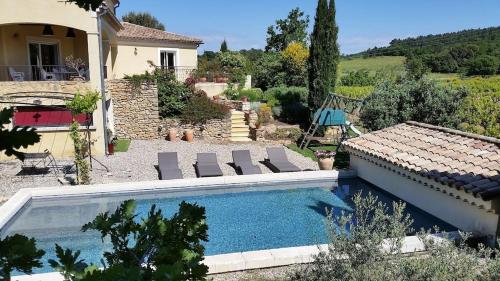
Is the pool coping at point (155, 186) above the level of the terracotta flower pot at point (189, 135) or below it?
below

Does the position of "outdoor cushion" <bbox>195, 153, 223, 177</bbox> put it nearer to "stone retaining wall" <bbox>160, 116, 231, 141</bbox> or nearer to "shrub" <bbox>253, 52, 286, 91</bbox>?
"stone retaining wall" <bbox>160, 116, 231, 141</bbox>

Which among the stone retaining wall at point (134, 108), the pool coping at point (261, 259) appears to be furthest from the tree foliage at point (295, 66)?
the pool coping at point (261, 259)

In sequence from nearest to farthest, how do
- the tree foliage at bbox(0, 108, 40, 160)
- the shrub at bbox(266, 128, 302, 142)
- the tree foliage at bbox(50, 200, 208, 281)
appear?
the tree foliage at bbox(0, 108, 40, 160) < the tree foliage at bbox(50, 200, 208, 281) < the shrub at bbox(266, 128, 302, 142)

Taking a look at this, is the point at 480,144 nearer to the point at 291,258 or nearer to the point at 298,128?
the point at 291,258

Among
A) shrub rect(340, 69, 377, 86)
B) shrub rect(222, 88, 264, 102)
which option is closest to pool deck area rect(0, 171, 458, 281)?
shrub rect(222, 88, 264, 102)

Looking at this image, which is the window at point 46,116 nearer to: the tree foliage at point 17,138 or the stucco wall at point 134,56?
the stucco wall at point 134,56

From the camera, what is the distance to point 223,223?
13.0 metres

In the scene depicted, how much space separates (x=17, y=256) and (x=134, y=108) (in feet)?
76.4

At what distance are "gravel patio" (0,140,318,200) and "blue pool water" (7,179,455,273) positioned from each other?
6.89 feet

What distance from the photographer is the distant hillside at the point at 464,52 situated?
38.7 metres

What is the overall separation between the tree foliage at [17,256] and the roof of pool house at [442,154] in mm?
10668

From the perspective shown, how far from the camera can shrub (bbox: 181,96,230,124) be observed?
24953 millimetres

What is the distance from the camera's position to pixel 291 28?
60.8 metres

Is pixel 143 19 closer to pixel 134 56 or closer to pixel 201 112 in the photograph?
pixel 134 56
